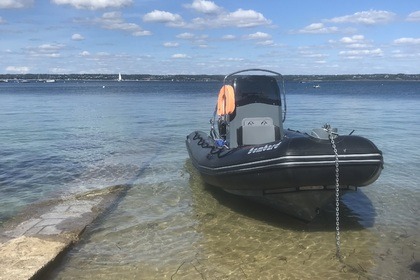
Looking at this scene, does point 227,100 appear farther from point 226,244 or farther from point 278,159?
point 226,244

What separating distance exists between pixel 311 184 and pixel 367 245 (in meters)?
1.14

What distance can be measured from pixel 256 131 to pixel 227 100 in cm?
79

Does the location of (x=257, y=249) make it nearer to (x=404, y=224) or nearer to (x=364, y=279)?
(x=364, y=279)

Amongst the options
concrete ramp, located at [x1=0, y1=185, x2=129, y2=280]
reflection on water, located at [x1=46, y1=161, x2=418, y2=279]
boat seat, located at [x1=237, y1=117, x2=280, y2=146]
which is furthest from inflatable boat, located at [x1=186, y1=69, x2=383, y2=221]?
concrete ramp, located at [x1=0, y1=185, x2=129, y2=280]

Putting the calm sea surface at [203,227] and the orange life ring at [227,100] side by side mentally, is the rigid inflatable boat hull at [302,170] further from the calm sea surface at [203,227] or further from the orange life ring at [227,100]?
the orange life ring at [227,100]

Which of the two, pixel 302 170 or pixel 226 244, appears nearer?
pixel 302 170

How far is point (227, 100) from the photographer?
777 cm

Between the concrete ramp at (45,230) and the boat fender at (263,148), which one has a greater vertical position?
the boat fender at (263,148)

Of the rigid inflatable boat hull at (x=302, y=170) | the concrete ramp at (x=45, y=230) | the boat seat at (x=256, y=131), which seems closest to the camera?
the concrete ramp at (x=45, y=230)

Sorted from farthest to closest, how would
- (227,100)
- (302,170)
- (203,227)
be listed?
(227,100) < (203,227) < (302,170)

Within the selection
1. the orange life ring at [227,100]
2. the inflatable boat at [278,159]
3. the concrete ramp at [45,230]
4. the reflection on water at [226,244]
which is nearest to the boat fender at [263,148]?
the inflatable boat at [278,159]

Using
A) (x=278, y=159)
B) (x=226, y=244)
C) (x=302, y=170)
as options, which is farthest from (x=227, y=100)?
(x=226, y=244)

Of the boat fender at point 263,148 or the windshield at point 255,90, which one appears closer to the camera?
the boat fender at point 263,148

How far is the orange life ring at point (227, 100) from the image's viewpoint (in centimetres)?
759
